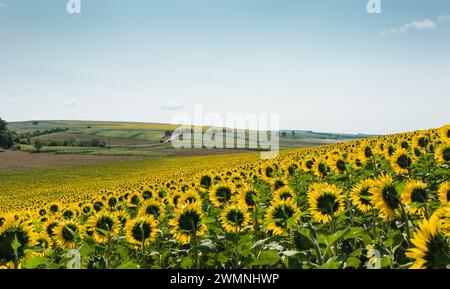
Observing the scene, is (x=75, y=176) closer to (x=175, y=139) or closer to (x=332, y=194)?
(x=332, y=194)

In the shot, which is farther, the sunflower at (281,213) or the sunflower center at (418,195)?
the sunflower at (281,213)

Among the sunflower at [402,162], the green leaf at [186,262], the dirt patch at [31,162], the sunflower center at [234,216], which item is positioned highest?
the sunflower at [402,162]

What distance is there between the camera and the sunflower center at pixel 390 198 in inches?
140

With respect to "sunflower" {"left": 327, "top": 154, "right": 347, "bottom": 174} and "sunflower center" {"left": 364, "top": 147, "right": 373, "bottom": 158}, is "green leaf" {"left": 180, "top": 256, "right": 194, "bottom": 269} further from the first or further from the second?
"sunflower center" {"left": 364, "top": 147, "right": 373, "bottom": 158}

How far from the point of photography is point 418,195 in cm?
363

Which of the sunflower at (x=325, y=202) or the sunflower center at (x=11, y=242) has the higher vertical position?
the sunflower at (x=325, y=202)

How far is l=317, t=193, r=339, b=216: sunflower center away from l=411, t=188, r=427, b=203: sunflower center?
80cm

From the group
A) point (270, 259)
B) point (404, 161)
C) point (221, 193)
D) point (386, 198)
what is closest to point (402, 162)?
point (404, 161)

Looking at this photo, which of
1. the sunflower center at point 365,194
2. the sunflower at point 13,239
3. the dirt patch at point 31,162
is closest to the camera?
the sunflower at point 13,239

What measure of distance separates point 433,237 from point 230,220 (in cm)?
270

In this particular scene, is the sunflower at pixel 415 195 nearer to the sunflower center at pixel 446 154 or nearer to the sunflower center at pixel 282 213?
the sunflower center at pixel 282 213

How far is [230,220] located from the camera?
15.1 ft

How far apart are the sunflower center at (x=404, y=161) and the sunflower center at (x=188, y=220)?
385cm

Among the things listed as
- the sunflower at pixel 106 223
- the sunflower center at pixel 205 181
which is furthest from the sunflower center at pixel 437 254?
the sunflower center at pixel 205 181
